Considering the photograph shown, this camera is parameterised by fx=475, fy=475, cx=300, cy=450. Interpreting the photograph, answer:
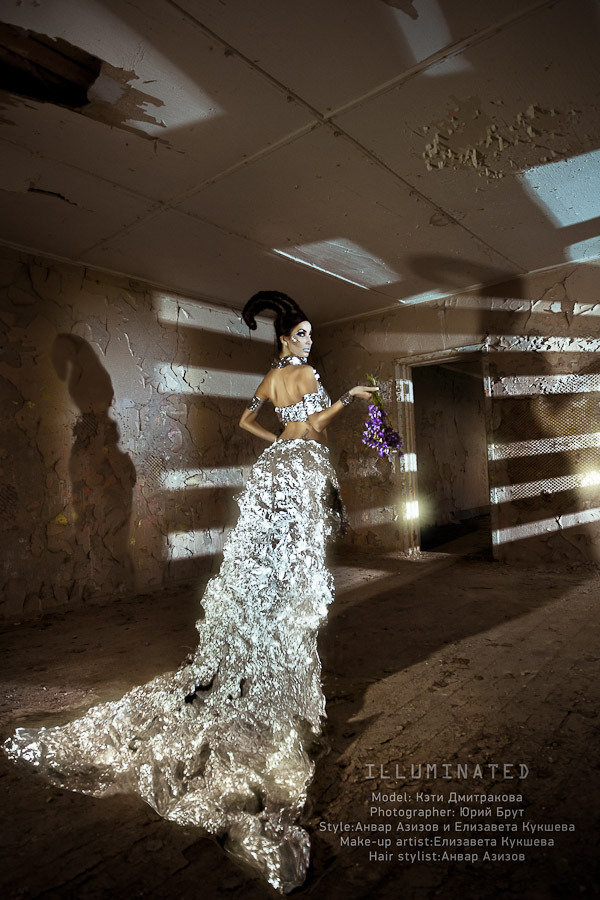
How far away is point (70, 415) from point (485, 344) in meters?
3.60

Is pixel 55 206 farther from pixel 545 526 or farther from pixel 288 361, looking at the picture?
pixel 545 526

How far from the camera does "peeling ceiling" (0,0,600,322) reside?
1759 millimetres

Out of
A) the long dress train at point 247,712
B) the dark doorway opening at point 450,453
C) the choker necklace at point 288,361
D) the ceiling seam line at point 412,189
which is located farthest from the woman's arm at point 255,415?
the dark doorway opening at point 450,453

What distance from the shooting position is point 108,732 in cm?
149

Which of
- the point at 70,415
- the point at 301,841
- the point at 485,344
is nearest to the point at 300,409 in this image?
the point at 301,841

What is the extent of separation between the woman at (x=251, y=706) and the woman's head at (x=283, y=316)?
0.87 ft

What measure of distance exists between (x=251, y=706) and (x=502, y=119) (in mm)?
2769

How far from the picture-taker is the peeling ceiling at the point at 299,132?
5.77 ft

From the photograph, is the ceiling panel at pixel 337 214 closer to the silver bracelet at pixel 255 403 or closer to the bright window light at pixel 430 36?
the bright window light at pixel 430 36

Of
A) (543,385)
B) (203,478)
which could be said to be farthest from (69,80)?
(543,385)

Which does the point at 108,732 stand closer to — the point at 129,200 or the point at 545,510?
the point at 129,200

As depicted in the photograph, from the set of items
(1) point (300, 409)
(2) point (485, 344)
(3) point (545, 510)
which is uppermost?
(2) point (485, 344)

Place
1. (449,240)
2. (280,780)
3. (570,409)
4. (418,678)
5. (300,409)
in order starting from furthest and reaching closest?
(570,409)
(449,240)
(300,409)
(418,678)
(280,780)

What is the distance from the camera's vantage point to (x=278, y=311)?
2605 millimetres
